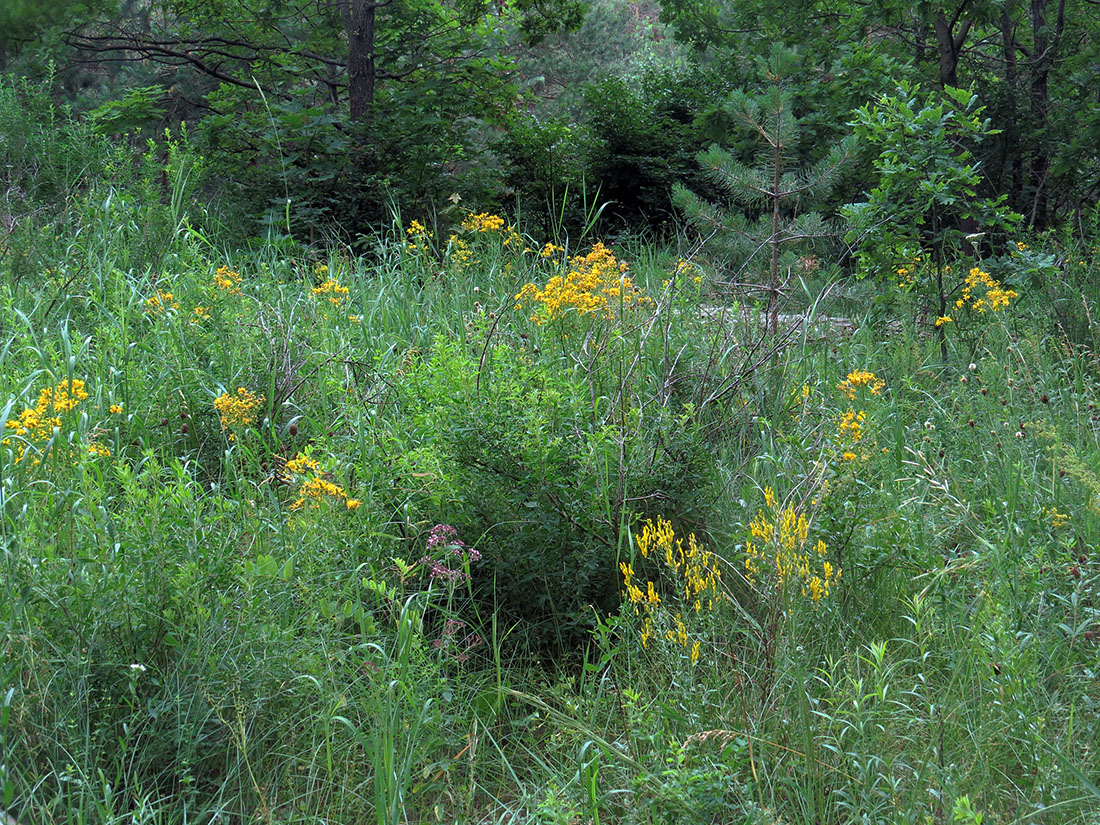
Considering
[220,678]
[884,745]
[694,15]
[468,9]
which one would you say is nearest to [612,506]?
[884,745]

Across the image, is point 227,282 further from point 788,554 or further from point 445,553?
point 788,554

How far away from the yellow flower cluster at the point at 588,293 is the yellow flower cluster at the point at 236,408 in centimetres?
120

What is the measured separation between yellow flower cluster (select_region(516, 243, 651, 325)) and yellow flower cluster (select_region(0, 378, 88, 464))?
1.73 m

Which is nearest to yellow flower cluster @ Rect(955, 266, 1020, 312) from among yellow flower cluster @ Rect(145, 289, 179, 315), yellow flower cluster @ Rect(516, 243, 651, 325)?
yellow flower cluster @ Rect(516, 243, 651, 325)

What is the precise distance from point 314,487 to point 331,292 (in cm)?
256

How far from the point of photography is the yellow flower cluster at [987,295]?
185 inches

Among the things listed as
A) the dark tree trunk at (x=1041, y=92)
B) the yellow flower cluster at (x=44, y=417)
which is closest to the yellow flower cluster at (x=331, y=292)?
the yellow flower cluster at (x=44, y=417)

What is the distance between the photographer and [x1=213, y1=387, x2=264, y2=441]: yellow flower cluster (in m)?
2.99

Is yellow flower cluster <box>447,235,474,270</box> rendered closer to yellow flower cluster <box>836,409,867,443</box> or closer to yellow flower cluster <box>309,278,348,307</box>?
yellow flower cluster <box>309,278,348,307</box>

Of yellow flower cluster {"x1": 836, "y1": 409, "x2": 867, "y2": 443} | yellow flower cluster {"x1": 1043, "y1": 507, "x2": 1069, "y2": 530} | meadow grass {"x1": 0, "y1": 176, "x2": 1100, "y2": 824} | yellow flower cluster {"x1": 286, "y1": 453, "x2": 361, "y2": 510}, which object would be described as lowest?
meadow grass {"x1": 0, "y1": 176, "x2": 1100, "y2": 824}

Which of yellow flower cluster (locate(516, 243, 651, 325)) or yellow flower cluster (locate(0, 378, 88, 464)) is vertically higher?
yellow flower cluster (locate(516, 243, 651, 325))

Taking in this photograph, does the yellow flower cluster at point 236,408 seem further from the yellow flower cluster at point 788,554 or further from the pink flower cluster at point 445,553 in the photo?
the yellow flower cluster at point 788,554

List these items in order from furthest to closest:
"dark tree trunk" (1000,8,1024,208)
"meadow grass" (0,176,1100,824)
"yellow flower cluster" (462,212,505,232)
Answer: "dark tree trunk" (1000,8,1024,208) → "yellow flower cluster" (462,212,505,232) → "meadow grass" (0,176,1100,824)

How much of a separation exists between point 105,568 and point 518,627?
1.18m
